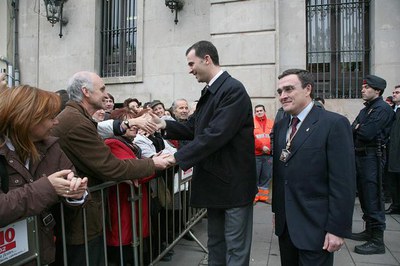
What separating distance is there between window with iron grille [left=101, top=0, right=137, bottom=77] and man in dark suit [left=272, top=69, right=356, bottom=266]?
738cm

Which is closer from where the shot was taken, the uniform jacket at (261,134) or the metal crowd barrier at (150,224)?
the metal crowd barrier at (150,224)

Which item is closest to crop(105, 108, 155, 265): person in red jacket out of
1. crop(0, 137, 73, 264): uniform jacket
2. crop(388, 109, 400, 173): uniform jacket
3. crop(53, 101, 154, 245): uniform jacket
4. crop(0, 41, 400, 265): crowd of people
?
crop(0, 41, 400, 265): crowd of people

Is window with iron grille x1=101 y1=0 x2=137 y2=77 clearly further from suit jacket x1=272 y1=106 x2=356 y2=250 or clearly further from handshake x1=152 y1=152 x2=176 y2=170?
suit jacket x1=272 y1=106 x2=356 y2=250

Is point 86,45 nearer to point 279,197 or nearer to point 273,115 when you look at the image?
point 273,115

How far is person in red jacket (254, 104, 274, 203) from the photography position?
6.71 metres

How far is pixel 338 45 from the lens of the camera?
294 inches

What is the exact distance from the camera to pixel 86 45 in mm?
9398

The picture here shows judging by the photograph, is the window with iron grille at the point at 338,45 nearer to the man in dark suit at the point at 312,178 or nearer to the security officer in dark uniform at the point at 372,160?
the security officer in dark uniform at the point at 372,160

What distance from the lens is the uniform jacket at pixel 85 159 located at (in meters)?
2.40

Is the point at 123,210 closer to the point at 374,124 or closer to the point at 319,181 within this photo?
the point at 319,181

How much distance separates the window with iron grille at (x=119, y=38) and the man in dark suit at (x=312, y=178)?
7380mm

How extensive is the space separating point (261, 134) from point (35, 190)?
5453mm

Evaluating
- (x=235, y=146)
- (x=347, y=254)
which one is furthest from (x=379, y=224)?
(x=235, y=146)

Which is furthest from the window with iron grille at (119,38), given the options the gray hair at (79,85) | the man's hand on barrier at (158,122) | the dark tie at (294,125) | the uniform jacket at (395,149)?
the dark tie at (294,125)
